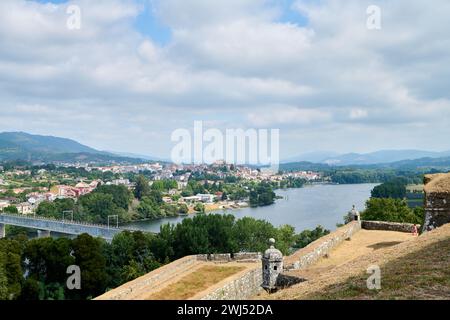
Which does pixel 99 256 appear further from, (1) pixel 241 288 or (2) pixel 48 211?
(2) pixel 48 211

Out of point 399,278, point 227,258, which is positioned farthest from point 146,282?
point 399,278

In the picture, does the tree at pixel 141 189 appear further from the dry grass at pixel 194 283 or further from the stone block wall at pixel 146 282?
the dry grass at pixel 194 283

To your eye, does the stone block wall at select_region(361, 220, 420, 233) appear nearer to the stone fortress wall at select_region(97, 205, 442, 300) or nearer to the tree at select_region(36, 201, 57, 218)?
the stone fortress wall at select_region(97, 205, 442, 300)

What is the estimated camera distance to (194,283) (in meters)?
12.9

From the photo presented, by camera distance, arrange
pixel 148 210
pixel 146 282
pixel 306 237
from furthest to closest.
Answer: pixel 148 210 < pixel 306 237 < pixel 146 282

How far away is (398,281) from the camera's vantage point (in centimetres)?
537

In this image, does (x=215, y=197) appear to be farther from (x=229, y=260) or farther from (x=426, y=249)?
(x=426, y=249)

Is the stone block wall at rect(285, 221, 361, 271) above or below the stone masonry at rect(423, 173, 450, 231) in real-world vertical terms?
below

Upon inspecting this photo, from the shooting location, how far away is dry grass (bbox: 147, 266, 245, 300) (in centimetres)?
1131

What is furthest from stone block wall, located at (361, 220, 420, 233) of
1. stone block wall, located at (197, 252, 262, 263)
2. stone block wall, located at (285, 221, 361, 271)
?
stone block wall, located at (197, 252, 262, 263)

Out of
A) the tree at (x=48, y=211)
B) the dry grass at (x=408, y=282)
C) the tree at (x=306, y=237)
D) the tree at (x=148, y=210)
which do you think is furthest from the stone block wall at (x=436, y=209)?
the tree at (x=148, y=210)
